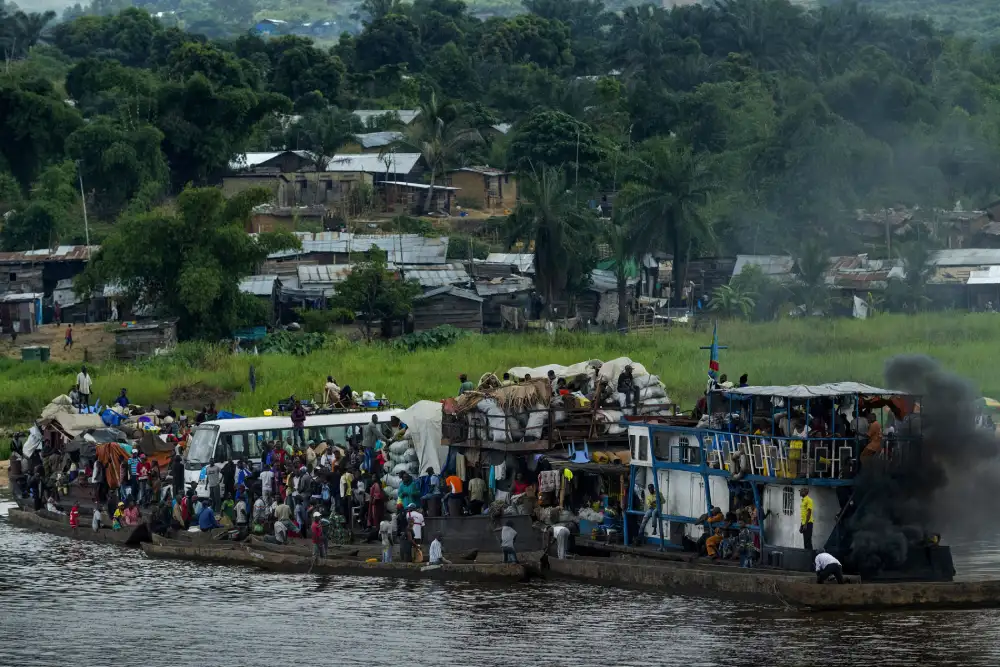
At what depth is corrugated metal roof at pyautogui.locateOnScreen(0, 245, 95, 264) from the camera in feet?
177

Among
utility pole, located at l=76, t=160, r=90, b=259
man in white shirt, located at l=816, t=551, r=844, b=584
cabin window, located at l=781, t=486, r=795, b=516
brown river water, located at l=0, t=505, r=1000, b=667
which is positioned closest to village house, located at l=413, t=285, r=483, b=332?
utility pole, located at l=76, t=160, r=90, b=259

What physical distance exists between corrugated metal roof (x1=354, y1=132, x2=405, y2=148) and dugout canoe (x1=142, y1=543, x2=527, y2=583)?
140 feet

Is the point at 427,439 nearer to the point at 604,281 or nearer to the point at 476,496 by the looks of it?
the point at 476,496

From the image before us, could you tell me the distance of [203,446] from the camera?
29.8 metres

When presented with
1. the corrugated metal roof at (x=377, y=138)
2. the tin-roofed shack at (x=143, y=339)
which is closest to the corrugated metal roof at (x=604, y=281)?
the tin-roofed shack at (x=143, y=339)

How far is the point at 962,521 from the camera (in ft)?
76.7

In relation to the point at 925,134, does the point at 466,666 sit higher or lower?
lower

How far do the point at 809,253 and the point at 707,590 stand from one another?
2949 cm

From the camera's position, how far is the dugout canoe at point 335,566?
24.7 metres

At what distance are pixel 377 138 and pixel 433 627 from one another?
5008cm

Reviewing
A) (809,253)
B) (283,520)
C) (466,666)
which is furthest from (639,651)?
(809,253)

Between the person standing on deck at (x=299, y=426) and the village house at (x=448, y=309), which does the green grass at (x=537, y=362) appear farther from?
the person standing on deck at (x=299, y=426)

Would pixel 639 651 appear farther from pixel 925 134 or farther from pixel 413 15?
pixel 413 15

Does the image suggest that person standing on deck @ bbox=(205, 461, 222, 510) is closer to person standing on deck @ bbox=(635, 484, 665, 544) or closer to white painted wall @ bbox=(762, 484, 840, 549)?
person standing on deck @ bbox=(635, 484, 665, 544)
